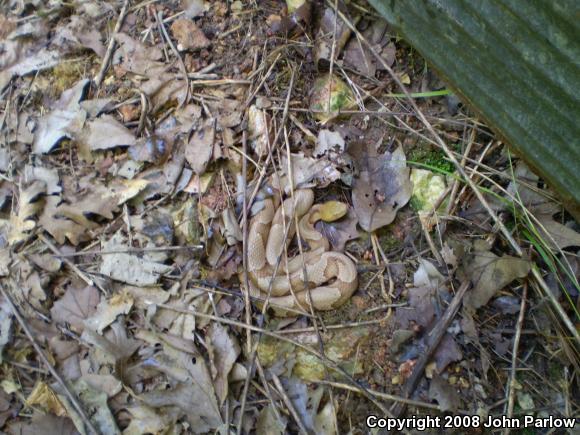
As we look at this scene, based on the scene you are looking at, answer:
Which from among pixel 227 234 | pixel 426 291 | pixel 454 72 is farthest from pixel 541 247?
pixel 227 234

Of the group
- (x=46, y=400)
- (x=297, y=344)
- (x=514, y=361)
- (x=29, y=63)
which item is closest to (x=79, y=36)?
(x=29, y=63)

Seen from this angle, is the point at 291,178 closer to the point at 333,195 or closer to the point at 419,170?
the point at 333,195

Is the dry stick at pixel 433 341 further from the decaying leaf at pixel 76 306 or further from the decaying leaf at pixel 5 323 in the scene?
the decaying leaf at pixel 5 323

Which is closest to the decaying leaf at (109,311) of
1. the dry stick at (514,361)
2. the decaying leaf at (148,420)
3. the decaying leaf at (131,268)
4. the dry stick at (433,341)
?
the decaying leaf at (131,268)

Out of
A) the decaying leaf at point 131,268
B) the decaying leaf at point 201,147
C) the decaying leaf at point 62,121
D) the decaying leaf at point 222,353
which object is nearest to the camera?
the decaying leaf at point 222,353

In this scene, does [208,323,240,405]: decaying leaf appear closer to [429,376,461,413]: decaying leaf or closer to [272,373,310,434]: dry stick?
[272,373,310,434]: dry stick

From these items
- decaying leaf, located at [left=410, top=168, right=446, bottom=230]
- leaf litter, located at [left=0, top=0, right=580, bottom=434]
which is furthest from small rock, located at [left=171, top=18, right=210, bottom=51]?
decaying leaf, located at [left=410, top=168, right=446, bottom=230]

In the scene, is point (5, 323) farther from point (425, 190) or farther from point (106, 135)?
point (425, 190)
